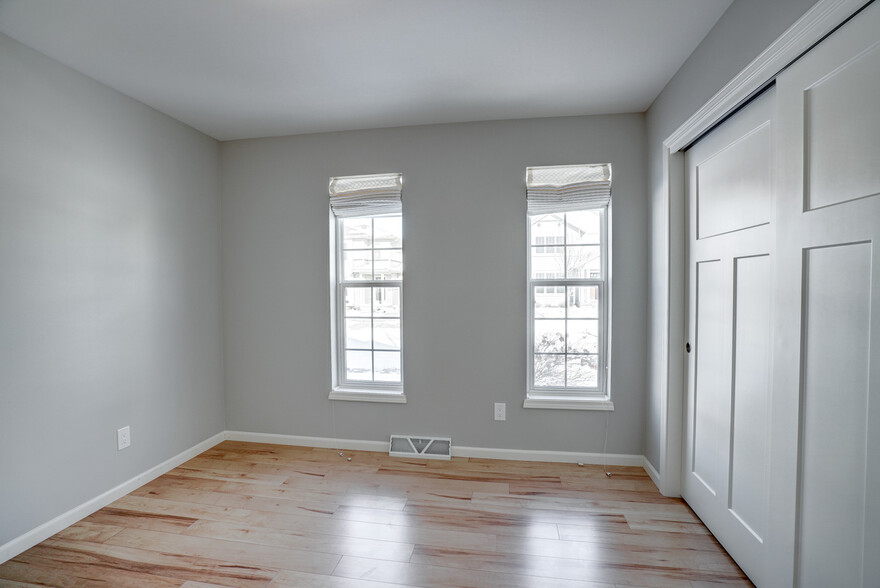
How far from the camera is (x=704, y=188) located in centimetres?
212

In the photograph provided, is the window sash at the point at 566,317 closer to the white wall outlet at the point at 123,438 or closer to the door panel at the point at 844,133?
the door panel at the point at 844,133

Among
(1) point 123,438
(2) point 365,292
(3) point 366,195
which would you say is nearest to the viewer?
(1) point 123,438

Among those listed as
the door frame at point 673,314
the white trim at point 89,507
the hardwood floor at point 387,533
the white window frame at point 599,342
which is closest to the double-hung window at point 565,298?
Result: the white window frame at point 599,342

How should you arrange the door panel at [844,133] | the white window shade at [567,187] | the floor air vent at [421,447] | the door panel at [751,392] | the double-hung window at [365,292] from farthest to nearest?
the double-hung window at [365,292]
the floor air vent at [421,447]
the white window shade at [567,187]
the door panel at [751,392]
the door panel at [844,133]

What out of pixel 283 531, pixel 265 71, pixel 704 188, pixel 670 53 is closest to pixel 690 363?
pixel 704 188

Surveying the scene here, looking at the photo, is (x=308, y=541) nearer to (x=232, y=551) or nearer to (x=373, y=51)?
(x=232, y=551)

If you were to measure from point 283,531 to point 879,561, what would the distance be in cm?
237

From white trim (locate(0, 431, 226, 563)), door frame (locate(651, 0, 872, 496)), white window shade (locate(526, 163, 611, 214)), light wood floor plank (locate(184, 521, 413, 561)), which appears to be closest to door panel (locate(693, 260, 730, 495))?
door frame (locate(651, 0, 872, 496))

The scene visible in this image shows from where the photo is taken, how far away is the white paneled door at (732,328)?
1633 mm

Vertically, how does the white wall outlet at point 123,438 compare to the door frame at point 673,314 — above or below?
below

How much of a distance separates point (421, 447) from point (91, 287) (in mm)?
2405

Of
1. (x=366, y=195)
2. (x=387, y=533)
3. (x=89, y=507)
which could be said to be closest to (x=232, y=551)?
(x=387, y=533)

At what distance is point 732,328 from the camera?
1858 mm

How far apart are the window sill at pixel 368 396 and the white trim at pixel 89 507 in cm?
115
